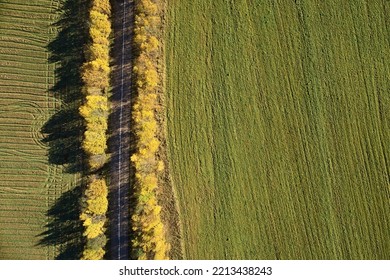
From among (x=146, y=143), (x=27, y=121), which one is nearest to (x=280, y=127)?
(x=146, y=143)

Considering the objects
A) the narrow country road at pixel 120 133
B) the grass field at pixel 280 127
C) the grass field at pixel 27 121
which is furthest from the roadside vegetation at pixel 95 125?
the grass field at pixel 280 127

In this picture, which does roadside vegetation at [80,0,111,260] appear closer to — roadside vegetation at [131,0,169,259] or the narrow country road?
the narrow country road

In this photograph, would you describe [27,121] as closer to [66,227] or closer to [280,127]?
[66,227]

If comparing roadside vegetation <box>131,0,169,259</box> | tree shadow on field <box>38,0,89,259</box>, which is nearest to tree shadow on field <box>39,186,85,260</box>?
tree shadow on field <box>38,0,89,259</box>

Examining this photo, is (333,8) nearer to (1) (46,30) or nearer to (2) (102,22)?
(2) (102,22)

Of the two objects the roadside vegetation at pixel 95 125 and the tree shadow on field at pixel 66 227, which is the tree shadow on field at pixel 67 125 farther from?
the roadside vegetation at pixel 95 125

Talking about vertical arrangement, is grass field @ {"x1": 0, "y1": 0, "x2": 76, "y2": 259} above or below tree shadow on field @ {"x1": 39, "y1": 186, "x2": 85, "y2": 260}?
above
